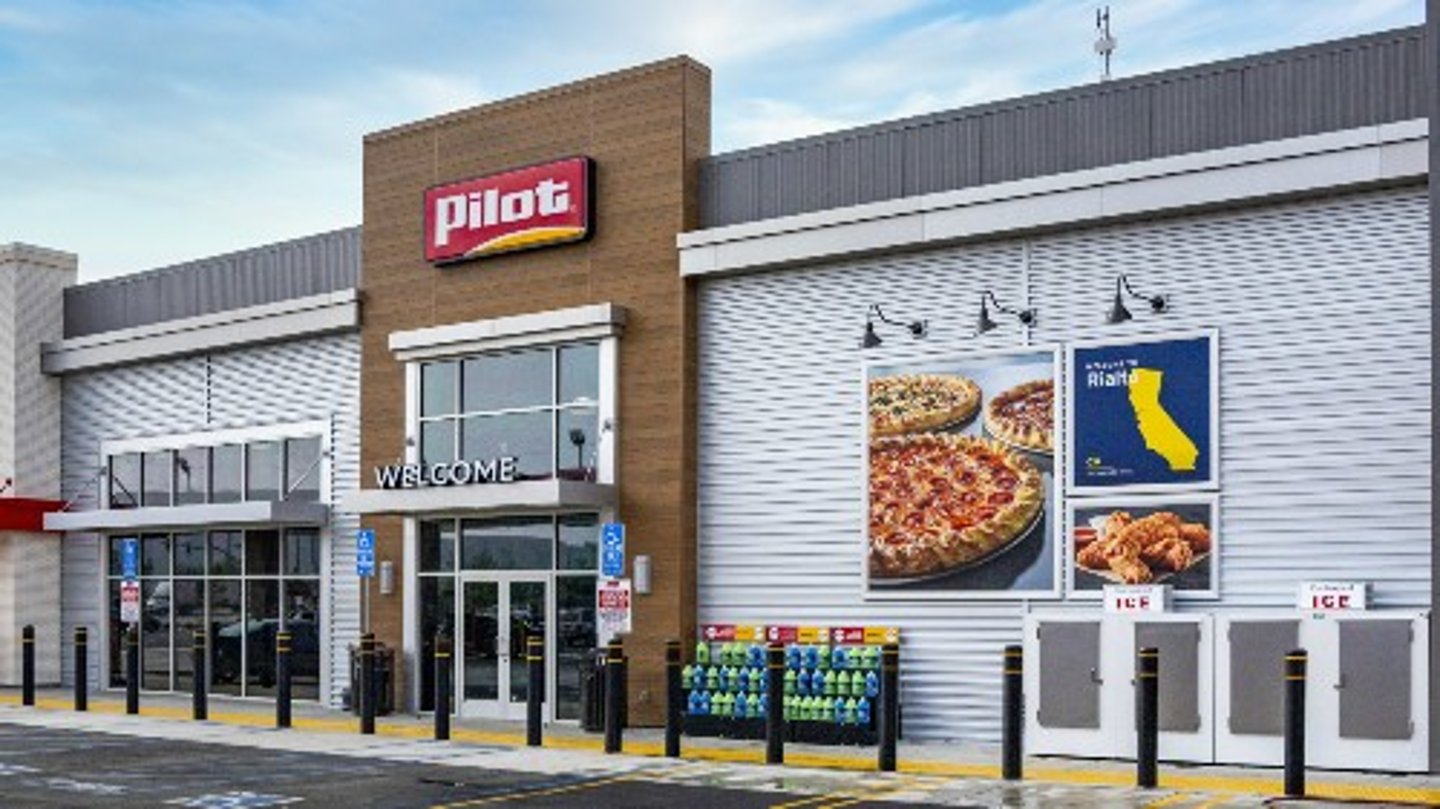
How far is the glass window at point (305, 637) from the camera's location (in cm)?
2856

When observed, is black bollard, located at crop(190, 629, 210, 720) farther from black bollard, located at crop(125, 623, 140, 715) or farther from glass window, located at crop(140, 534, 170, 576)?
glass window, located at crop(140, 534, 170, 576)

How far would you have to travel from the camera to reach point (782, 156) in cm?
2336

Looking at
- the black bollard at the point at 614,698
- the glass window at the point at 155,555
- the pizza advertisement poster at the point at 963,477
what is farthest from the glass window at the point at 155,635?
the pizza advertisement poster at the point at 963,477

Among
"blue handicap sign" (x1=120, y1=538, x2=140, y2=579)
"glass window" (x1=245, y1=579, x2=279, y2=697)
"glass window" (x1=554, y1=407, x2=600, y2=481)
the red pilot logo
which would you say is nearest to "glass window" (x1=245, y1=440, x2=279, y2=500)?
"glass window" (x1=245, y1=579, x2=279, y2=697)

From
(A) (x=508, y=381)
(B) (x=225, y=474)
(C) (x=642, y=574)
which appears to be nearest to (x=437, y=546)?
(A) (x=508, y=381)

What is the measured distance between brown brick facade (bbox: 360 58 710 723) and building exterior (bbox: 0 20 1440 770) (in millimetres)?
65

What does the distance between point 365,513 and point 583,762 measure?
8240 mm

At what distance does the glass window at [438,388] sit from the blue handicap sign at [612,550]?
4459 millimetres

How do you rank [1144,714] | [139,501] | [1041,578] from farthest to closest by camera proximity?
[139,501] < [1041,578] < [1144,714]

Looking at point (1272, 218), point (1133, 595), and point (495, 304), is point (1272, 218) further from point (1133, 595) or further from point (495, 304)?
point (495, 304)

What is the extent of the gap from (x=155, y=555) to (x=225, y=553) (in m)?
2.24

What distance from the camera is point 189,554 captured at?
31.1 m

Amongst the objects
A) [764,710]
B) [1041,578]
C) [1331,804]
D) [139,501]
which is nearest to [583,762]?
[764,710]

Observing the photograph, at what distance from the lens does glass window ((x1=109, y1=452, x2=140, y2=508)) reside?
3247 cm
